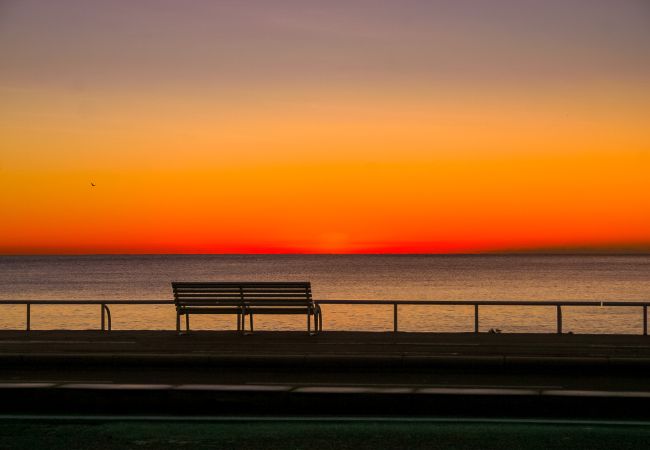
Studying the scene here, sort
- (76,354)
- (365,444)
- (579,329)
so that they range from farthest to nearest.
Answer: (579,329), (76,354), (365,444)

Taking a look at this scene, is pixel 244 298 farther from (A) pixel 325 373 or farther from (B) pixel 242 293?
(A) pixel 325 373

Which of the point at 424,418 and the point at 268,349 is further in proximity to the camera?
the point at 268,349

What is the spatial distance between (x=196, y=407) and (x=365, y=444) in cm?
246

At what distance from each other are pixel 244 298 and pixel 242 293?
115 mm

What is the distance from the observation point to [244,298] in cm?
1956

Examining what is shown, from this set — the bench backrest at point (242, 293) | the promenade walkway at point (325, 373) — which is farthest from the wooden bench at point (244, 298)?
the promenade walkway at point (325, 373)

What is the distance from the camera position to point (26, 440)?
27.9 ft

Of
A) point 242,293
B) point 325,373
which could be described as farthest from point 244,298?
point 325,373

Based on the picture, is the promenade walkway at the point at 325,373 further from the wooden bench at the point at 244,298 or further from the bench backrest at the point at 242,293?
the bench backrest at the point at 242,293

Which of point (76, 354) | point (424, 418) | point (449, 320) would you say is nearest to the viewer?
point (424, 418)

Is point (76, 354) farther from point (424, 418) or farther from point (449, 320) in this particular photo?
point (449, 320)

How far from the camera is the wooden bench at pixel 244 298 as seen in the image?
19281mm

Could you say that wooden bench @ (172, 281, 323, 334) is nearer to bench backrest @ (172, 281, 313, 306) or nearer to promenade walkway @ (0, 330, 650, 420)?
bench backrest @ (172, 281, 313, 306)

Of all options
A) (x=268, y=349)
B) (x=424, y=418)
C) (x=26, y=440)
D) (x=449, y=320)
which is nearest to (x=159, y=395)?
(x=26, y=440)
